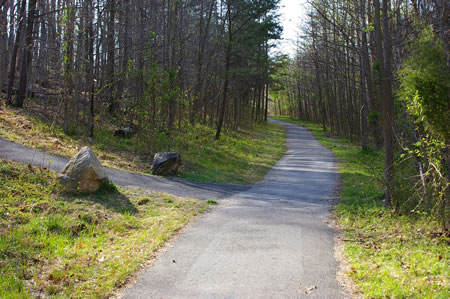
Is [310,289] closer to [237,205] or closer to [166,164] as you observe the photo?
[237,205]

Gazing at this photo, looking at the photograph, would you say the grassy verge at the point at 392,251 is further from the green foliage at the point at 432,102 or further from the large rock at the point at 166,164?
the large rock at the point at 166,164

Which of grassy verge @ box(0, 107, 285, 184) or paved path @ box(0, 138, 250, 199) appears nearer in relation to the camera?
paved path @ box(0, 138, 250, 199)

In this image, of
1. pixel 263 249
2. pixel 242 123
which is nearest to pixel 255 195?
pixel 263 249

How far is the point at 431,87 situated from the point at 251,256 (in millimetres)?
4362

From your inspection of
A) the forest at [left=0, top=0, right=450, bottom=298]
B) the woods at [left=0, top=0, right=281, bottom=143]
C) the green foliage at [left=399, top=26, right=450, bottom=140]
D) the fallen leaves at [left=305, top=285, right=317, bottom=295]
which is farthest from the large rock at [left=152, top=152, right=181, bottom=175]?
the fallen leaves at [left=305, top=285, right=317, bottom=295]

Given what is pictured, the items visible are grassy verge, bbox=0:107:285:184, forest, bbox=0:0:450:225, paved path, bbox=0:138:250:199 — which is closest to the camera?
forest, bbox=0:0:450:225

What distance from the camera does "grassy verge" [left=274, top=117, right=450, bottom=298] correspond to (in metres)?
4.96

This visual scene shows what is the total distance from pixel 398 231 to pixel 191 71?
85.9 ft

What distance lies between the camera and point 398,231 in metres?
7.70

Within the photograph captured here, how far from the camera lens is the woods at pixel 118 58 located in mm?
16594

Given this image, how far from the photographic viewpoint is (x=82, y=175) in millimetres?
9312

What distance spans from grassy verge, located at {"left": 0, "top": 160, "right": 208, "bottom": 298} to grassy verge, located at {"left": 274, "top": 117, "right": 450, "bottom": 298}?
3117mm

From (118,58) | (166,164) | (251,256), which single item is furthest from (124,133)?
(251,256)

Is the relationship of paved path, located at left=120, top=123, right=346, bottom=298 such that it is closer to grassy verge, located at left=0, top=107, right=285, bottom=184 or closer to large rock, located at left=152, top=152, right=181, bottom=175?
large rock, located at left=152, top=152, right=181, bottom=175
